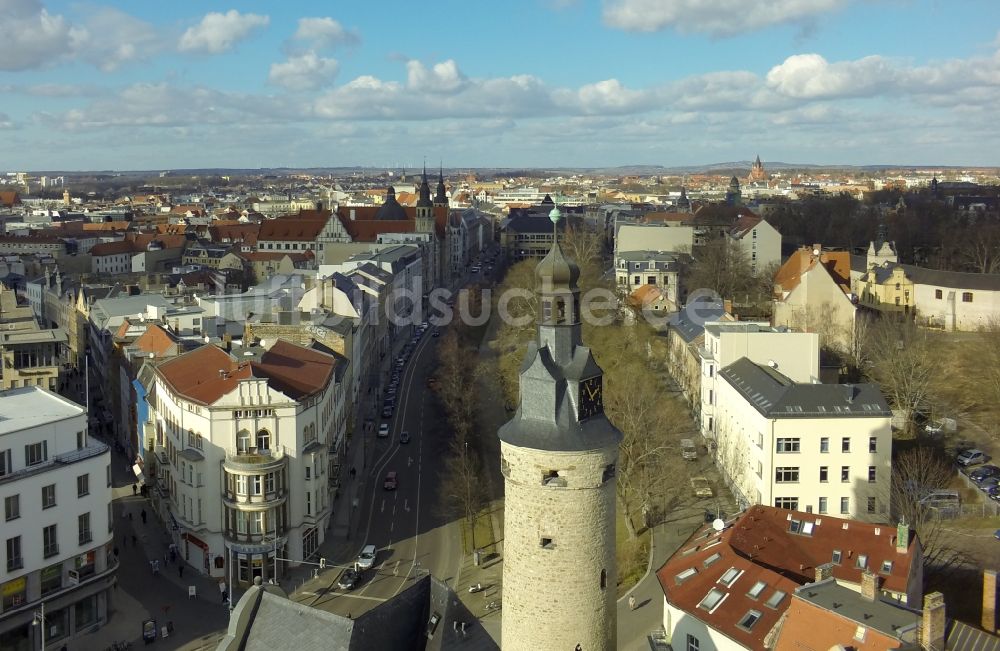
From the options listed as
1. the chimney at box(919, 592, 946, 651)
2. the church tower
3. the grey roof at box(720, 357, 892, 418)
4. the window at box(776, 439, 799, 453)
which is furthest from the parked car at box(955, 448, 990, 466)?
the church tower

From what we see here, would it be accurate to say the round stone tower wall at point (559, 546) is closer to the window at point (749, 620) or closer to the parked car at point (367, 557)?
the window at point (749, 620)

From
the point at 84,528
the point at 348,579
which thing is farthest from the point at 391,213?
the point at 84,528

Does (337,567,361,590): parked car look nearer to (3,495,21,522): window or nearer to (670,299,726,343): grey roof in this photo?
(3,495,21,522): window

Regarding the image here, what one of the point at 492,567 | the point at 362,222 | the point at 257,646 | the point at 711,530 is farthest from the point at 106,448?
the point at 362,222

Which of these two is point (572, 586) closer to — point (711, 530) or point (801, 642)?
point (801, 642)

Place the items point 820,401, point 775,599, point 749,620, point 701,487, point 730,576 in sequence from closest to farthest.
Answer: point 749,620, point 775,599, point 730,576, point 820,401, point 701,487

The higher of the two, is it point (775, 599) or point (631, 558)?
point (775, 599)

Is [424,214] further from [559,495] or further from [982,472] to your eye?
[559,495]
